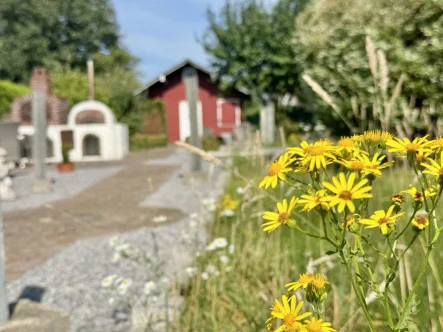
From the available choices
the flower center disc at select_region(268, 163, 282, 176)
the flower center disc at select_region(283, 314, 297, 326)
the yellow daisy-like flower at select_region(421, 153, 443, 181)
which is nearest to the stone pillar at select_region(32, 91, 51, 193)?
the flower center disc at select_region(268, 163, 282, 176)

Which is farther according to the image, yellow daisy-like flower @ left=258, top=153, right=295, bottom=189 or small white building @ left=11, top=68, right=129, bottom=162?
small white building @ left=11, top=68, right=129, bottom=162

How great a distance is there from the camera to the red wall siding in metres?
25.3

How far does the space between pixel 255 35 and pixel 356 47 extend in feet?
47.1

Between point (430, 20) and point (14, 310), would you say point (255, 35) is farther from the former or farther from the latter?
point (14, 310)

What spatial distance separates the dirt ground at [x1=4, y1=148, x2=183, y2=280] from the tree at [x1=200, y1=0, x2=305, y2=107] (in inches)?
544

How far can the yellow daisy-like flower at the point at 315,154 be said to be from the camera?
90cm

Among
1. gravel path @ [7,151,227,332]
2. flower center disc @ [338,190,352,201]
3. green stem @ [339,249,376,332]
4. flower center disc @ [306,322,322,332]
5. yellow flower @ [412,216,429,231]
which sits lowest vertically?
gravel path @ [7,151,227,332]

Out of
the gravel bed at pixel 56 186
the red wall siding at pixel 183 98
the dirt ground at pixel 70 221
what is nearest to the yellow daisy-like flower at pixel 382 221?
the dirt ground at pixel 70 221

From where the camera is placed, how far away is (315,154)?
920 millimetres

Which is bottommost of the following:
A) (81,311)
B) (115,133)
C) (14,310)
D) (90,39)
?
(81,311)

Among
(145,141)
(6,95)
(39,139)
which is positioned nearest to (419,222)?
(39,139)

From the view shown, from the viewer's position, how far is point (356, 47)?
25.4ft

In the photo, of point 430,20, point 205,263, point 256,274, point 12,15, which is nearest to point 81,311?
point 205,263

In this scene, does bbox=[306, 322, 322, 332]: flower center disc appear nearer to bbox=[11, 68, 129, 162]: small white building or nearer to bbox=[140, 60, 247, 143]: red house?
bbox=[11, 68, 129, 162]: small white building
